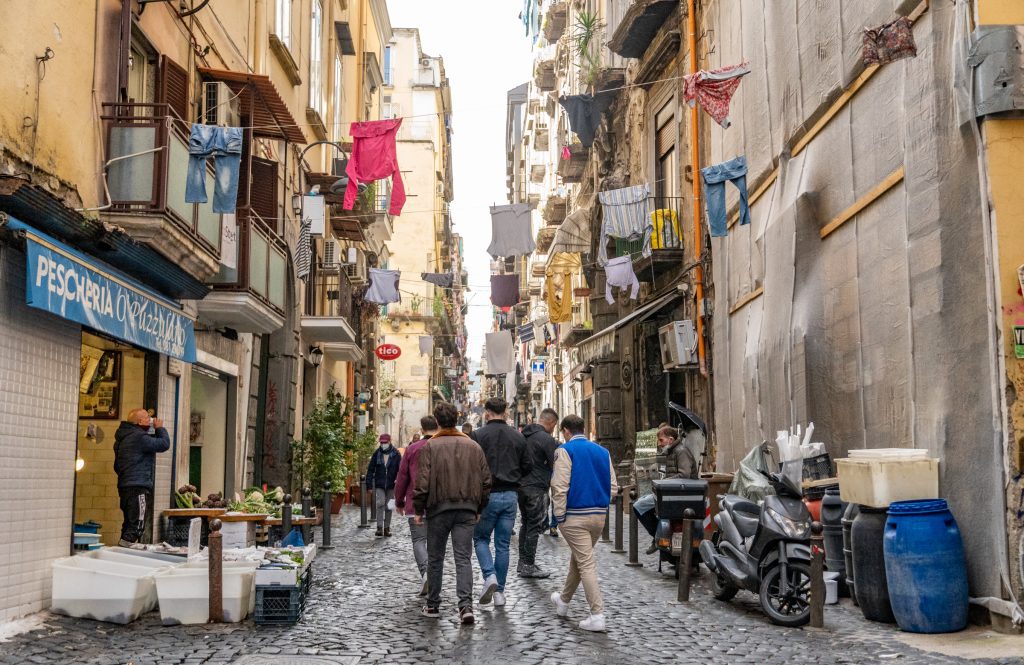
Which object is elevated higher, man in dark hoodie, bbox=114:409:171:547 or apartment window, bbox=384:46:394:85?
apartment window, bbox=384:46:394:85

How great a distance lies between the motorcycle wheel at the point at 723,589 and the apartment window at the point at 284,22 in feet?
44.9

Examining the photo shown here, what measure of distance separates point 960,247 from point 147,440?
8336 millimetres

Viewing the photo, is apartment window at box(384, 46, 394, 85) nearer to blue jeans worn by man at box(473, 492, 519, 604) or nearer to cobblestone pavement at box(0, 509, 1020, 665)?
blue jeans worn by man at box(473, 492, 519, 604)

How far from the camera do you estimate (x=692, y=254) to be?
802 inches

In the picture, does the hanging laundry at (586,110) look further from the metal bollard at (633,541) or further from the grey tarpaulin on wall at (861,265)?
the metal bollard at (633,541)

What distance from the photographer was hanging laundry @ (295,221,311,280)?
69.4 ft

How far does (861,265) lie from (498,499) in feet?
15.0

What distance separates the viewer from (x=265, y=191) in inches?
703

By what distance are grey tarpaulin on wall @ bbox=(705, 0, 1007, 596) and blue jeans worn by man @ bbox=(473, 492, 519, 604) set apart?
12.5 ft

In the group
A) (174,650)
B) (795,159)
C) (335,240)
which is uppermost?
(335,240)

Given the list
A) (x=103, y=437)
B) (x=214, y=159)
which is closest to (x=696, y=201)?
(x=214, y=159)

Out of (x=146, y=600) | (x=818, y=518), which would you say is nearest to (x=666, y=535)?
(x=818, y=518)

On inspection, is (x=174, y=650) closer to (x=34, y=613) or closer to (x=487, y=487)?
(x=34, y=613)

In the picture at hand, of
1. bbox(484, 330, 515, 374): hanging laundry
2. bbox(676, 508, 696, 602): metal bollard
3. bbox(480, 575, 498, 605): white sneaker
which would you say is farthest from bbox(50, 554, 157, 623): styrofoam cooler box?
bbox(484, 330, 515, 374): hanging laundry
